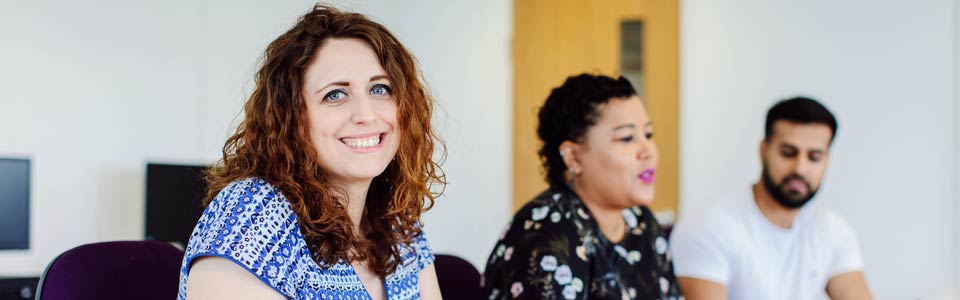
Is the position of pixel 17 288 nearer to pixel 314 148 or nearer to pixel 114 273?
pixel 114 273

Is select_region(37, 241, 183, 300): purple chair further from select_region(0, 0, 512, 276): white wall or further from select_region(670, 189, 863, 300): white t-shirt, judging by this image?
select_region(0, 0, 512, 276): white wall

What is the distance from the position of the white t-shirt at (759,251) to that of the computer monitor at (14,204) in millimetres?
2170

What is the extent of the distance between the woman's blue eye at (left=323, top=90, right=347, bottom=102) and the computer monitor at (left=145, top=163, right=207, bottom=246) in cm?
231

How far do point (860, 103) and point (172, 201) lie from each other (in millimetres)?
3115

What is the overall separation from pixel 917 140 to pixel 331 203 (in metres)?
3.73

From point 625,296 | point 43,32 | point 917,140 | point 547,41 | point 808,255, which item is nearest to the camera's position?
point 625,296

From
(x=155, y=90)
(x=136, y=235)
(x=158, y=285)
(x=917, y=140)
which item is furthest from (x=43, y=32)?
(x=917, y=140)

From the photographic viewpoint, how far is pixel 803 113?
2.85 metres

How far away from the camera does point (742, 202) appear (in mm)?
2791

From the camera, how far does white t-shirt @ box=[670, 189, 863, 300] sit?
8.63ft

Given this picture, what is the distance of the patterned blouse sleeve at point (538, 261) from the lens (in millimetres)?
2043

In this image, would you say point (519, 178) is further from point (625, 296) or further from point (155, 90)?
point (625, 296)

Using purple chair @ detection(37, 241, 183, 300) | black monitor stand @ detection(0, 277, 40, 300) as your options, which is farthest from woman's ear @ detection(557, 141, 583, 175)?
black monitor stand @ detection(0, 277, 40, 300)

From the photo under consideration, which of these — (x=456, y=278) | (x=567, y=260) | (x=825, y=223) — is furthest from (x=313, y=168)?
(x=825, y=223)
